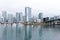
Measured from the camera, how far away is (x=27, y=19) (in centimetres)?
859

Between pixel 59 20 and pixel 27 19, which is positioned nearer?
pixel 27 19

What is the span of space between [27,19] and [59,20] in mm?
4503

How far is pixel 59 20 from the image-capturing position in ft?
39.3
